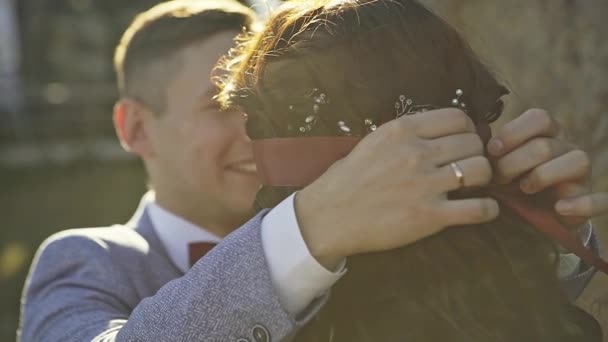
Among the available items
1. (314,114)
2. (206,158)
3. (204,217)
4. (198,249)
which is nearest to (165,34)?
(206,158)

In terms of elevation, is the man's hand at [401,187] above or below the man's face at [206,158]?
above

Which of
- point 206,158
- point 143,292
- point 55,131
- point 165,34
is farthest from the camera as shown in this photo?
point 55,131

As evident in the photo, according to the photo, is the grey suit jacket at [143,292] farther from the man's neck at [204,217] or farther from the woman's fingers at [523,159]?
the woman's fingers at [523,159]

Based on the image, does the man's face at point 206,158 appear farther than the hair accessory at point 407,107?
Yes

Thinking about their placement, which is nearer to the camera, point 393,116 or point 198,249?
point 393,116

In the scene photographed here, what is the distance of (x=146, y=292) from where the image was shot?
1957 millimetres

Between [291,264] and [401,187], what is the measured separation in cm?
16

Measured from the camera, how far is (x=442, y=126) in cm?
109

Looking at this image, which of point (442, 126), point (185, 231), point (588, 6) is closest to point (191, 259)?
point (185, 231)

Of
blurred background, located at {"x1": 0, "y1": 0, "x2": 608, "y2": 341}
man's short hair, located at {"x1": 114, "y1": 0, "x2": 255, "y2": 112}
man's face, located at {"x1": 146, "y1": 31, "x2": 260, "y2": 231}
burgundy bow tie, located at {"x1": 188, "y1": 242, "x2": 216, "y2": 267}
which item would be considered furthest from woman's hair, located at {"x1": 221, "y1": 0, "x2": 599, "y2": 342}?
blurred background, located at {"x1": 0, "y1": 0, "x2": 608, "y2": 341}

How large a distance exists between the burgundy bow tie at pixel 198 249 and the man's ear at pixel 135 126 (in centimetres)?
46

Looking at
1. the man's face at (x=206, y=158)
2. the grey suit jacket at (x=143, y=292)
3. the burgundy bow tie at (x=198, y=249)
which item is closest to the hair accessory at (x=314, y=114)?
the grey suit jacket at (x=143, y=292)

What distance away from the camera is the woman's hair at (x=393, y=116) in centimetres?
111

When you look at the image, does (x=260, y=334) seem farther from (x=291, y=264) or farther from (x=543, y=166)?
(x=543, y=166)
